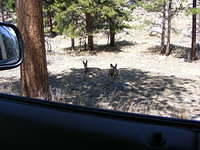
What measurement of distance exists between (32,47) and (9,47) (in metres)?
2.57

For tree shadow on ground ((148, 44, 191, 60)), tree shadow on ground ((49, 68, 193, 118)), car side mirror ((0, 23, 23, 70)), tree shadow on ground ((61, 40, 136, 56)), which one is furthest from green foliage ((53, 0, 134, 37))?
car side mirror ((0, 23, 23, 70))

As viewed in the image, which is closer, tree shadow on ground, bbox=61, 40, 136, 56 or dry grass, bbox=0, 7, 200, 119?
dry grass, bbox=0, 7, 200, 119

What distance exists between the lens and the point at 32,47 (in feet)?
14.4

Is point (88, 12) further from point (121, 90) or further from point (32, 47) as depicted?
point (32, 47)

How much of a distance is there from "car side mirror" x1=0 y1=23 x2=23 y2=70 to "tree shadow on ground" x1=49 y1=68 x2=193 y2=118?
3674 mm

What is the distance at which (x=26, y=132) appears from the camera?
1.39 m

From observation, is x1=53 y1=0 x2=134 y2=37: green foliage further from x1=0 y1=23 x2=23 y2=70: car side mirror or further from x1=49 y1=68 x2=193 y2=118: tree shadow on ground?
x1=0 y1=23 x2=23 y2=70: car side mirror

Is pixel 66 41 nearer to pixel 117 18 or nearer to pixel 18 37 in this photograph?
pixel 117 18

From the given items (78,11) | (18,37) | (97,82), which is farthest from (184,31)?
(18,37)

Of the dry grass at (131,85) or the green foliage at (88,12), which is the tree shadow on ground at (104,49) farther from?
the green foliage at (88,12)

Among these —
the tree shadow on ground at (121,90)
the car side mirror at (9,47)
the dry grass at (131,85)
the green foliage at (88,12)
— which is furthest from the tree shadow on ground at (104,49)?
the car side mirror at (9,47)

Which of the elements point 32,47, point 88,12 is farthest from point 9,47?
point 88,12

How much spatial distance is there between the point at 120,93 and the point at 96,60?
25.1 ft

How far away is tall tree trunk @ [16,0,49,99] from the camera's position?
4305 millimetres
